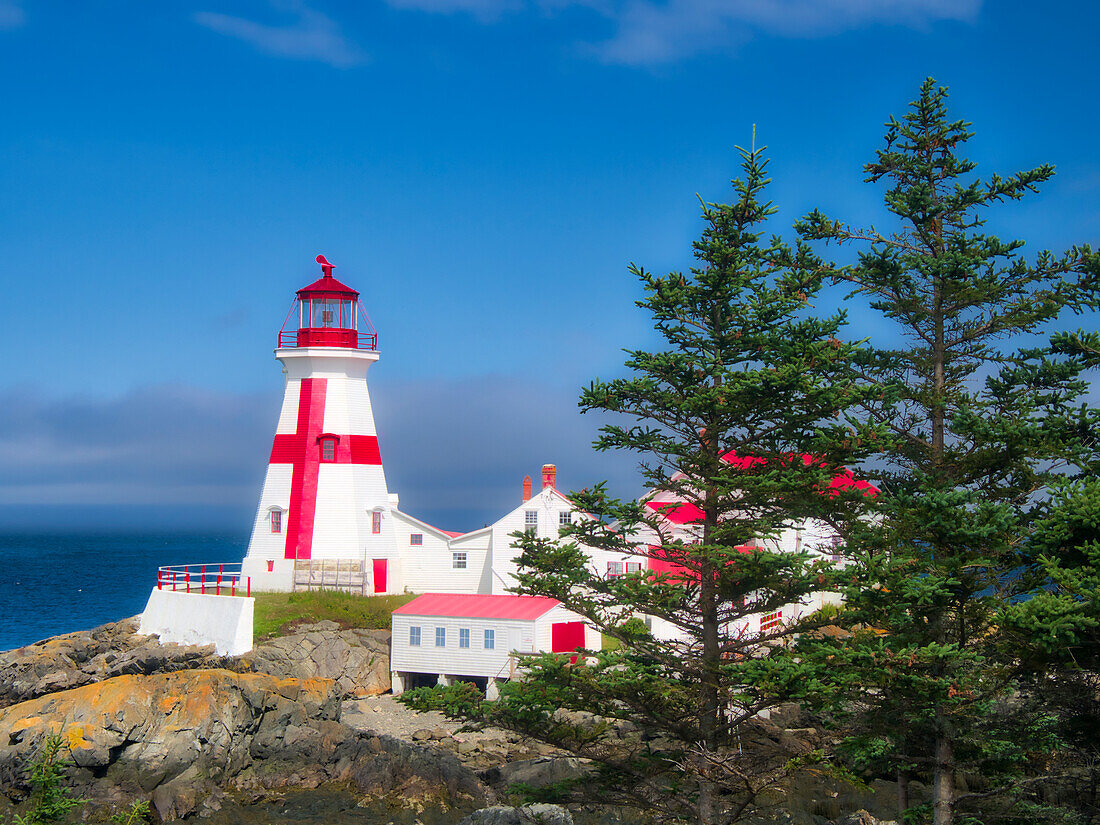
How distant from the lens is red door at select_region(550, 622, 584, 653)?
28.3m

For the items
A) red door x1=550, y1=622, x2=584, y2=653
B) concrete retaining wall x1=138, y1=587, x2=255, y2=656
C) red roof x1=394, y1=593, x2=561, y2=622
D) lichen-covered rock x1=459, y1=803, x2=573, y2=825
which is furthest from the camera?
red roof x1=394, y1=593, x2=561, y2=622

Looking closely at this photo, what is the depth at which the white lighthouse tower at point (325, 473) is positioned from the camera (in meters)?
33.3

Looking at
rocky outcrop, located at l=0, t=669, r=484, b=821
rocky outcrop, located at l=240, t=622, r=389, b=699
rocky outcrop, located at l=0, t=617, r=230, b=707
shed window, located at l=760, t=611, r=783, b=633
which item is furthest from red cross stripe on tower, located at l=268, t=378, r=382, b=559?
shed window, located at l=760, t=611, r=783, b=633

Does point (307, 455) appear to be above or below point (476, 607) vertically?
above

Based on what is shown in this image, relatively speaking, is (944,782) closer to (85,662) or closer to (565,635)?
(565,635)

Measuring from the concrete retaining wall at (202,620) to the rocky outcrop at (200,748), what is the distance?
335 cm

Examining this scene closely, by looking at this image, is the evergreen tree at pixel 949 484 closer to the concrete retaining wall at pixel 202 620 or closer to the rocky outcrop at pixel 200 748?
the rocky outcrop at pixel 200 748

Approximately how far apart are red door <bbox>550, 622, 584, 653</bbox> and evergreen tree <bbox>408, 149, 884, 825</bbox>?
1383cm

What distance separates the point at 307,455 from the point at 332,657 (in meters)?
8.04

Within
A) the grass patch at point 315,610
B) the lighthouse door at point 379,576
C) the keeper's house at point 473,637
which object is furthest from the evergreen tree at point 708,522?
the lighthouse door at point 379,576

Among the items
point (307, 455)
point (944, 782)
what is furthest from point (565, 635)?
point (944, 782)

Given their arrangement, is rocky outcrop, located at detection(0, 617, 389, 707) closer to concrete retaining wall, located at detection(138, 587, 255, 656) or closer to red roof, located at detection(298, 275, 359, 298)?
concrete retaining wall, located at detection(138, 587, 255, 656)

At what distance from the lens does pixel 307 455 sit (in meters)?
33.9

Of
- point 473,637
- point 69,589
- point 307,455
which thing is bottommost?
point 473,637
